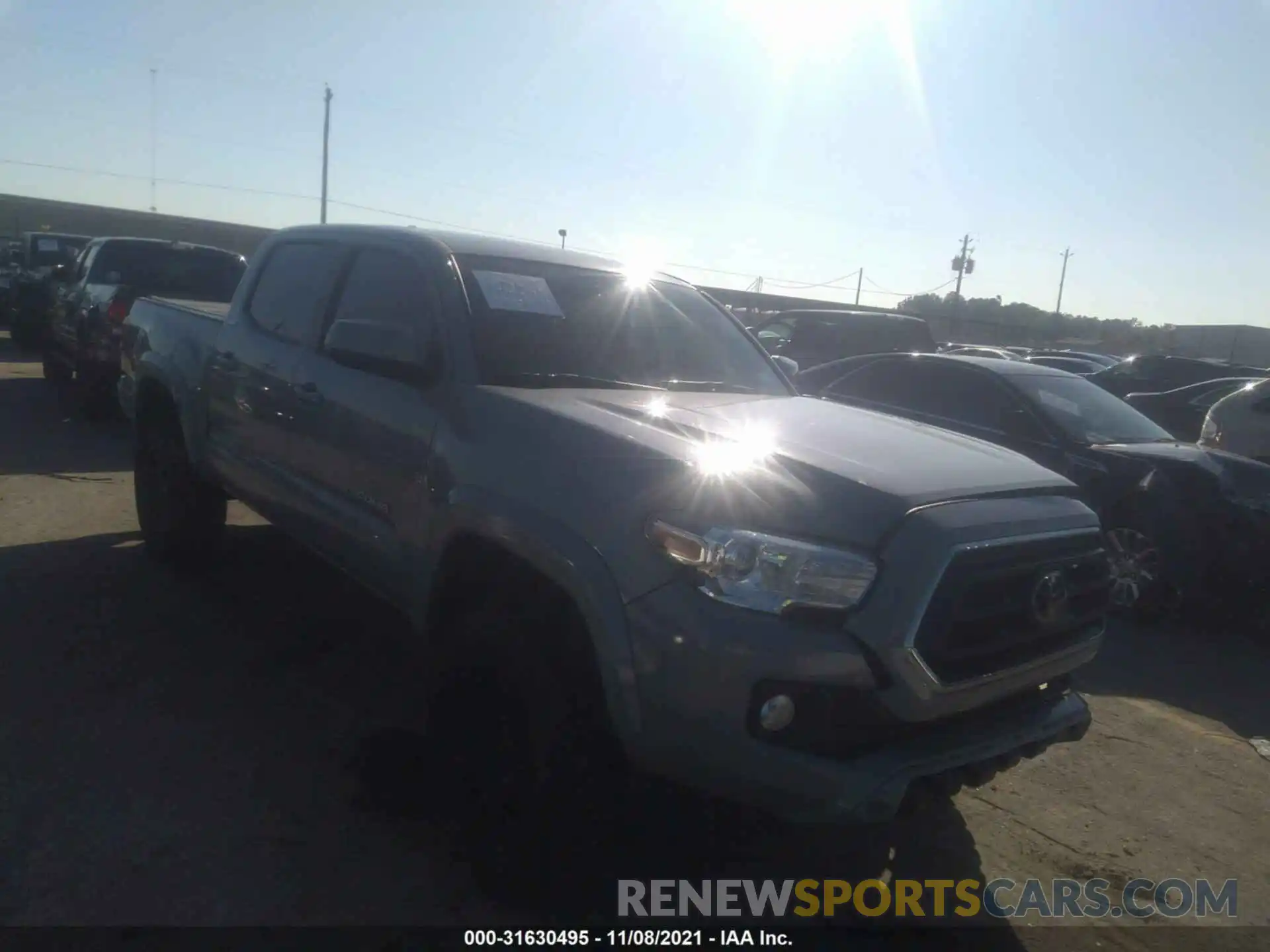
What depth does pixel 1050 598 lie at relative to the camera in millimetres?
3008

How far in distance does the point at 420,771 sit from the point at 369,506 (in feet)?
3.24

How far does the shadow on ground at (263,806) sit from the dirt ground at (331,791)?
0.03ft

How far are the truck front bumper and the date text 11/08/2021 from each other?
0.60 m

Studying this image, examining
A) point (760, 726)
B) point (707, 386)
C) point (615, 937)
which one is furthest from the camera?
point (707, 386)

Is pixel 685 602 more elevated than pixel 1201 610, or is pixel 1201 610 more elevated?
pixel 685 602

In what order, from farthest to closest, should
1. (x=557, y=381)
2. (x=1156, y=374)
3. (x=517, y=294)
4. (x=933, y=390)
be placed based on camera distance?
1. (x=1156, y=374)
2. (x=933, y=390)
3. (x=517, y=294)
4. (x=557, y=381)

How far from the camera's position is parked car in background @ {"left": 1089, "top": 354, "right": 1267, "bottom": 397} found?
635 inches

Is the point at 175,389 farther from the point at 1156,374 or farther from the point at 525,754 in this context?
the point at 1156,374

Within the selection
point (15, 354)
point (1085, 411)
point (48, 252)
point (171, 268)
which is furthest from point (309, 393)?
point (15, 354)

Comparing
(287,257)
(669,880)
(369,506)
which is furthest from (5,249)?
(669,880)

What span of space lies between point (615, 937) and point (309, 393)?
2.50m

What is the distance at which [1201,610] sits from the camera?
21.9 feet

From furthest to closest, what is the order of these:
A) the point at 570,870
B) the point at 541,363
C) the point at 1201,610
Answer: the point at 1201,610 < the point at 541,363 < the point at 570,870

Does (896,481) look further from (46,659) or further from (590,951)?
(46,659)
